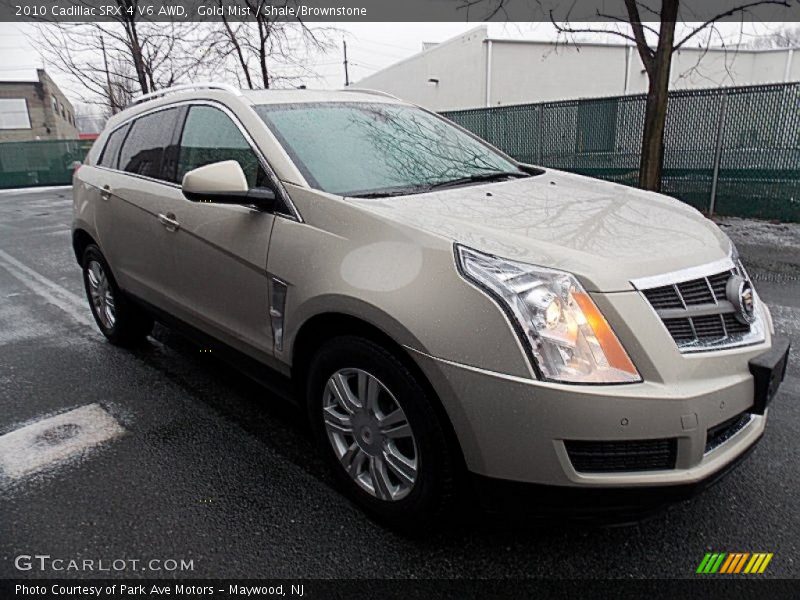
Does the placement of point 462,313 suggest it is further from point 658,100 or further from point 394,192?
point 658,100

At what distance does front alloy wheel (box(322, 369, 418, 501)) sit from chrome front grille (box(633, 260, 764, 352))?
944 millimetres

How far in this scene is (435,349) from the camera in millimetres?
1931

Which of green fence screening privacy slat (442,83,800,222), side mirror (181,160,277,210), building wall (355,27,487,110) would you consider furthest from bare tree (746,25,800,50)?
side mirror (181,160,277,210)

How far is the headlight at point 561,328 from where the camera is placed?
181cm

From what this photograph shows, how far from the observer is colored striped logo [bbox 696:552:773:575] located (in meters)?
2.10

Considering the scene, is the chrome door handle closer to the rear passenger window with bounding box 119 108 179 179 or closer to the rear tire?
the rear passenger window with bounding box 119 108 179 179

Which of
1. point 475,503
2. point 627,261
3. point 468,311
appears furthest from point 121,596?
point 627,261

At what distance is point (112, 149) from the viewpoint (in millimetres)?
4324

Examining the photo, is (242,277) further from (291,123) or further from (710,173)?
(710,173)

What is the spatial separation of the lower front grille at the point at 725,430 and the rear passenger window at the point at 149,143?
10.5 feet

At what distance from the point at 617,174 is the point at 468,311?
11.3 m

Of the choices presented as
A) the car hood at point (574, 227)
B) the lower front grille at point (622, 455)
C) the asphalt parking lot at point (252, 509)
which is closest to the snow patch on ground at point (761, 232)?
the asphalt parking lot at point (252, 509)

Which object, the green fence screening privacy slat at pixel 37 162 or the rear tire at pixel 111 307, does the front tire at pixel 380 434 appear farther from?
the green fence screening privacy slat at pixel 37 162

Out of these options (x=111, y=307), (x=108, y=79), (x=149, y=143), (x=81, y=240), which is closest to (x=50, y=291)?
(x=81, y=240)
